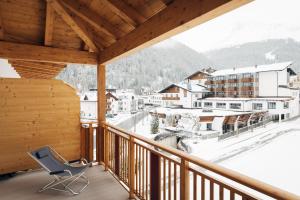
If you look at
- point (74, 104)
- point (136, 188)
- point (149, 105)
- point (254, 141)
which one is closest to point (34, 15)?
point (74, 104)

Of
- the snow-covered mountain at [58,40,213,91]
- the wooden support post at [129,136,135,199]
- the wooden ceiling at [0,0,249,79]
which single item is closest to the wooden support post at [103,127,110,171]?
the wooden support post at [129,136,135,199]

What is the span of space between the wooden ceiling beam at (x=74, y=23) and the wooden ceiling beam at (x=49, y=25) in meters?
0.14

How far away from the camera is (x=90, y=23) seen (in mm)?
3652

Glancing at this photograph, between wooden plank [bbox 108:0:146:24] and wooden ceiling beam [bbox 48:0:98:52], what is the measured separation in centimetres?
105

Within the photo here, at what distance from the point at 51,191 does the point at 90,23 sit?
2.95m

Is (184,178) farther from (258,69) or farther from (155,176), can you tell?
(258,69)

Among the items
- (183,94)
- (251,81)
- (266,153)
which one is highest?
(251,81)

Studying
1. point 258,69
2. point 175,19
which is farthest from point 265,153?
point 175,19

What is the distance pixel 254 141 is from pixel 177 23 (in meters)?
19.5

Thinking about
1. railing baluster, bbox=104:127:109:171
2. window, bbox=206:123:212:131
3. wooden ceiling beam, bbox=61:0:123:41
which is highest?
wooden ceiling beam, bbox=61:0:123:41

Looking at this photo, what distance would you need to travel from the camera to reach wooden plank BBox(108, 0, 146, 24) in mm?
2652

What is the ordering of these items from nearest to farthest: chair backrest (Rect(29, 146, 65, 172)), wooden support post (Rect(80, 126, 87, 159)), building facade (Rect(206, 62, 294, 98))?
chair backrest (Rect(29, 146, 65, 172)), wooden support post (Rect(80, 126, 87, 159)), building facade (Rect(206, 62, 294, 98))

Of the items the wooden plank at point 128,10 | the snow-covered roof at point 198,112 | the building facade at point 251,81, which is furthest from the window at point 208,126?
the wooden plank at point 128,10

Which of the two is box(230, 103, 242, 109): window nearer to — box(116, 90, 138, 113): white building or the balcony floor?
the balcony floor
